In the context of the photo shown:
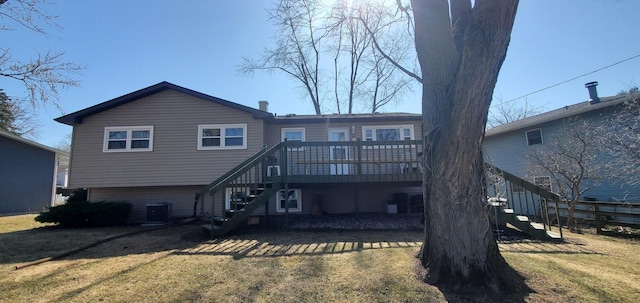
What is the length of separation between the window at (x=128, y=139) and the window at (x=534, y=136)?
15811 mm

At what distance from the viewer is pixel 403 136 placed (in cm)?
1145

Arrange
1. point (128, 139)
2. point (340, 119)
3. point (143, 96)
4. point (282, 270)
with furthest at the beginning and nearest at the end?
point (340, 119) < point (143, 96) < point (128, 139) < point (282, 270)

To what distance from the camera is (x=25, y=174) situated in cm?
1467

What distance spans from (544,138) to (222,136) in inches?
520

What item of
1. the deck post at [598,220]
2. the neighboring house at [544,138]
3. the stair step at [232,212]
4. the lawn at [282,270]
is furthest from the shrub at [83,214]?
the deck post at [598,220]

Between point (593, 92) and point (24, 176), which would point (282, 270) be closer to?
point (593, 92)

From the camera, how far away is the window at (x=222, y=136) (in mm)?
10562

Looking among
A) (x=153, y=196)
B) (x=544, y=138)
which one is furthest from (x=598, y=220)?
(x=153, y=196)

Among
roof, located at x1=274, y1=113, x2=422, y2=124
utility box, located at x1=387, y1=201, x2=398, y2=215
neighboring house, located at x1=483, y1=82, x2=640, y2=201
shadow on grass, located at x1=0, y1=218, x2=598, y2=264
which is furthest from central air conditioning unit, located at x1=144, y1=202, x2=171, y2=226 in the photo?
neighboring house, located at x1=483, y1=82, x2=640, y2=201

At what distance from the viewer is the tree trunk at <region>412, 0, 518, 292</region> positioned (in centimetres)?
353

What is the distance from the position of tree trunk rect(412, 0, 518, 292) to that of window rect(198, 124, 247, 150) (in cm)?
805

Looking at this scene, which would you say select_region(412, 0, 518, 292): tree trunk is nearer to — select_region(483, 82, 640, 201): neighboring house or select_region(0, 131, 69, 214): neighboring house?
select_region(483, 82, 640, 201): neighboring house

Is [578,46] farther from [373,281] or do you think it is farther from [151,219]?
[151,219]

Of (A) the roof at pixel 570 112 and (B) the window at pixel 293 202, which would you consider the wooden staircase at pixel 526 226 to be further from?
(B) the window at pixel 293 202
